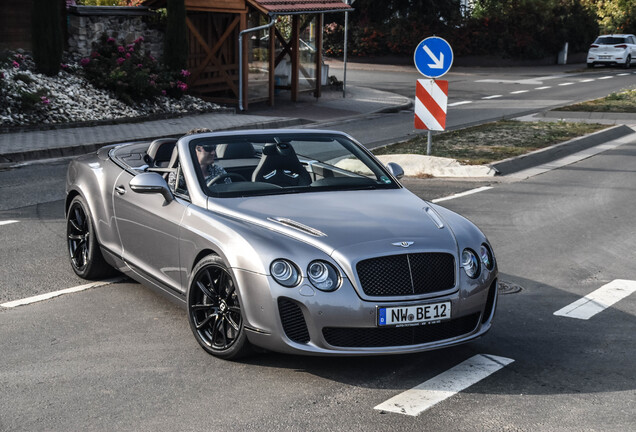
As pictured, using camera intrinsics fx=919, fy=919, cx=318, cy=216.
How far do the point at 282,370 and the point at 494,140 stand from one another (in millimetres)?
12548

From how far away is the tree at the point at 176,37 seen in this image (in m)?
23.6

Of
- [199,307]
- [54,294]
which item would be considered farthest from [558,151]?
→ [199,307]

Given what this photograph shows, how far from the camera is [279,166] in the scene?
6719mm

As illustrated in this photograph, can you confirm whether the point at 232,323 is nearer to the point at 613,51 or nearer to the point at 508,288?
the point at 508,288

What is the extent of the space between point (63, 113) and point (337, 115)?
24.5 ft

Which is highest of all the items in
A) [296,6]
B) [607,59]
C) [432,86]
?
[296,6]

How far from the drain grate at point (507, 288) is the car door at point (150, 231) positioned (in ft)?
9.00

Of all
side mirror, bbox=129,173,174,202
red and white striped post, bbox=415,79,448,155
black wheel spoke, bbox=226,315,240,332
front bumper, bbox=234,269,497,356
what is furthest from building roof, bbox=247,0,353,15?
front bumper, bbox=234,269,497,356

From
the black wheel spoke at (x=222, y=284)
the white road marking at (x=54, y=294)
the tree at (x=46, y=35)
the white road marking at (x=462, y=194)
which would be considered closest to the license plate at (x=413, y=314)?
the black wheel spoke at (x=222, y=284)

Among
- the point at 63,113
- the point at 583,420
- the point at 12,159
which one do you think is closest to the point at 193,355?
the point at 583,420

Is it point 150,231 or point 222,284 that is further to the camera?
point 150,231

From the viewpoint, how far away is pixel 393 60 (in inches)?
1833

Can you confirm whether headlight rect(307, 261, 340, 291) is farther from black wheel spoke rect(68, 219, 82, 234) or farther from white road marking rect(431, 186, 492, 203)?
white road marking rect(431, 186, 492, 203)

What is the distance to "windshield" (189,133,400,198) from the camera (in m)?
6.48
